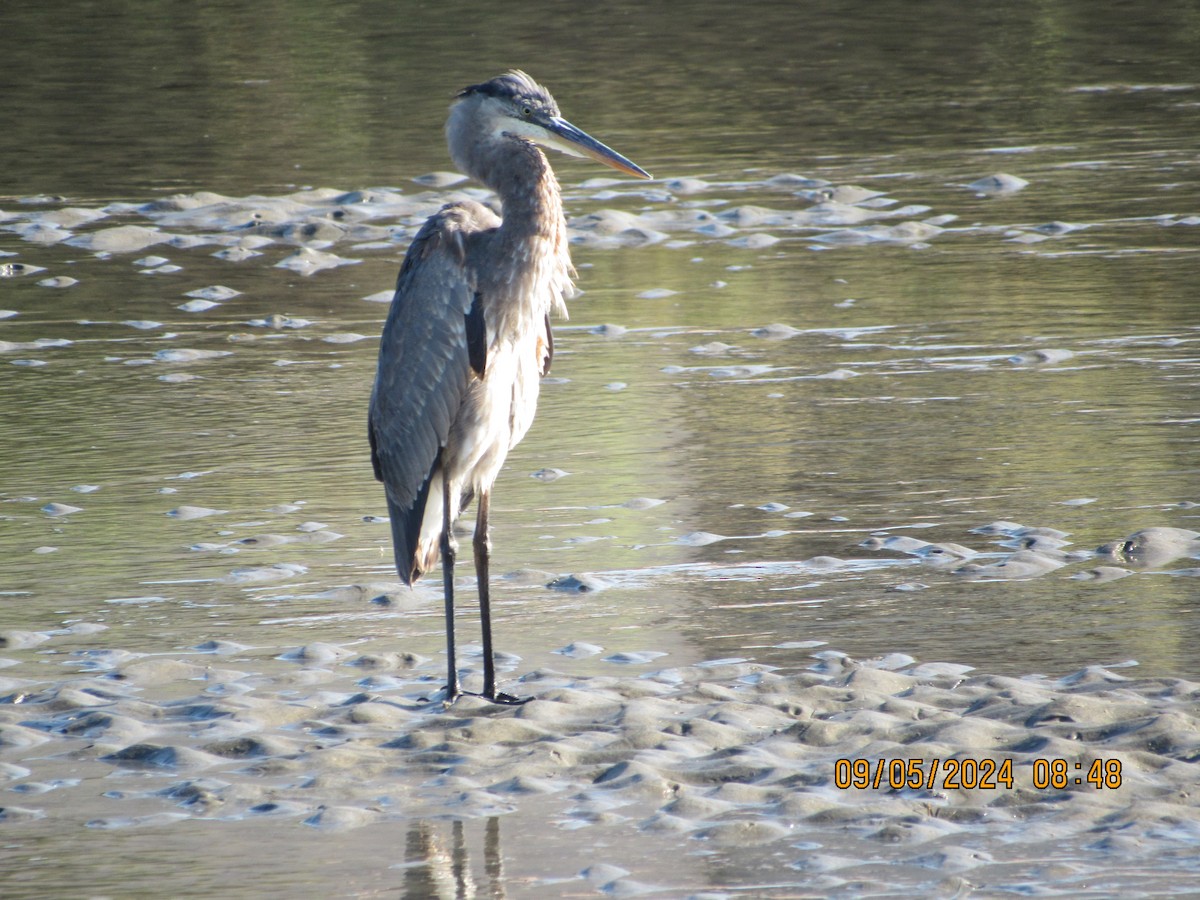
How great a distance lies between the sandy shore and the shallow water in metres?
0.10

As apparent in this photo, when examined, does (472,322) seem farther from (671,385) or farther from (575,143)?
A: (671,385)

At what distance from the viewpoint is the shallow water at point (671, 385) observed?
221 inches

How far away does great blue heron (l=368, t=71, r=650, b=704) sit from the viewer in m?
5.48

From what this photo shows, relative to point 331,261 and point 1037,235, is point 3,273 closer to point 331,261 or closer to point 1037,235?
point 331,261

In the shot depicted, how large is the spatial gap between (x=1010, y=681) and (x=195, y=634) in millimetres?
2446

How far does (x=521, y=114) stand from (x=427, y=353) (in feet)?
2.61

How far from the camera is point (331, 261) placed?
11.0 m

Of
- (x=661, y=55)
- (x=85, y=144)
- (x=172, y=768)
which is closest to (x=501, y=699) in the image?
(x=172, y=768)

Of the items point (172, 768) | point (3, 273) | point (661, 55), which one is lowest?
point (172, 768)

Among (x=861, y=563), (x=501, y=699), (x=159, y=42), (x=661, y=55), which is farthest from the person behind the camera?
(x=159, y=42)
